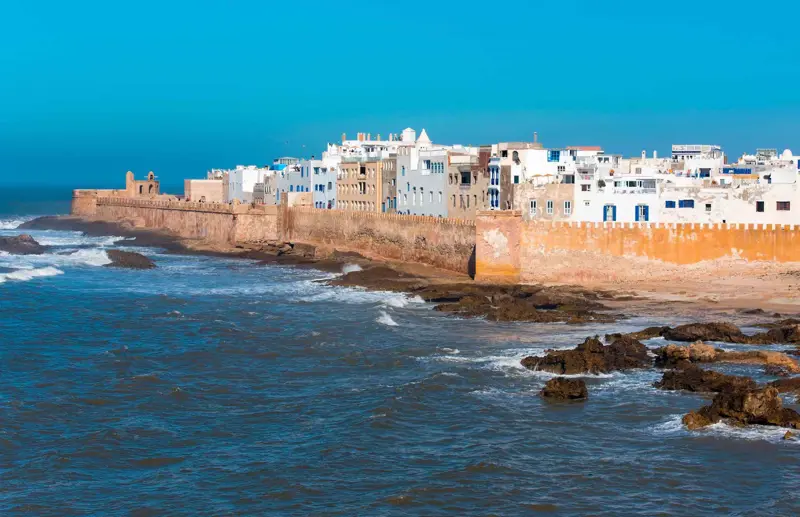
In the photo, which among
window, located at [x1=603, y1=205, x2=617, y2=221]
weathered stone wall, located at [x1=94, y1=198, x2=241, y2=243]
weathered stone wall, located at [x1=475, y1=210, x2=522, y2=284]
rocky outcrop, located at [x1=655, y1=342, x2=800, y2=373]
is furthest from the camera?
weathered stone wall, located at [x1=94, y1=198, x2=241, y2=243]

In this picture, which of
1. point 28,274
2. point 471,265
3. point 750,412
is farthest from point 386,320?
point 28,274

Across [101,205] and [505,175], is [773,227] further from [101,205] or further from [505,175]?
[101,205]

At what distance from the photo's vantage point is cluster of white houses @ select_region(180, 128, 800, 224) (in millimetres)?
44344

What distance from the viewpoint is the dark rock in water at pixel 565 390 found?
2402cm

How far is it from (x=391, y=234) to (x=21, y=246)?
26228 millimetres

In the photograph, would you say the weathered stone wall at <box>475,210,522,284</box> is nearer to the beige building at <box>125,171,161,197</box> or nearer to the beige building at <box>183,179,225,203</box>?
the beige building at <box>183,179,225,203</box>

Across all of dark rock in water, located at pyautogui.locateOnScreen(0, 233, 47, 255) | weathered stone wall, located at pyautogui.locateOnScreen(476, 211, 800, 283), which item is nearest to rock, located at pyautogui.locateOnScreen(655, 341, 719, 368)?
weathered stone wall, located at pyautogui.locateOnScreen(476, 211, 800, 283)

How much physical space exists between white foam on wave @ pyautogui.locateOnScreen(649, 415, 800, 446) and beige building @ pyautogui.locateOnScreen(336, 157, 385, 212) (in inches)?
1620

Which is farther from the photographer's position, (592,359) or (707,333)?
(707,333)

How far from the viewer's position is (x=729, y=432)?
21.4m

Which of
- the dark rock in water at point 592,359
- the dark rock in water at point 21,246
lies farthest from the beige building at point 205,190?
the dark rock in water at point 592,359

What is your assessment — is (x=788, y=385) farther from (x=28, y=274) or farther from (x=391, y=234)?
(x=28, y=274)

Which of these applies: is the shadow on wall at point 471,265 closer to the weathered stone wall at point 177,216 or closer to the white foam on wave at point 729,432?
the white foam on wave at point 729,432

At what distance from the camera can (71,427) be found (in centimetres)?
2208
